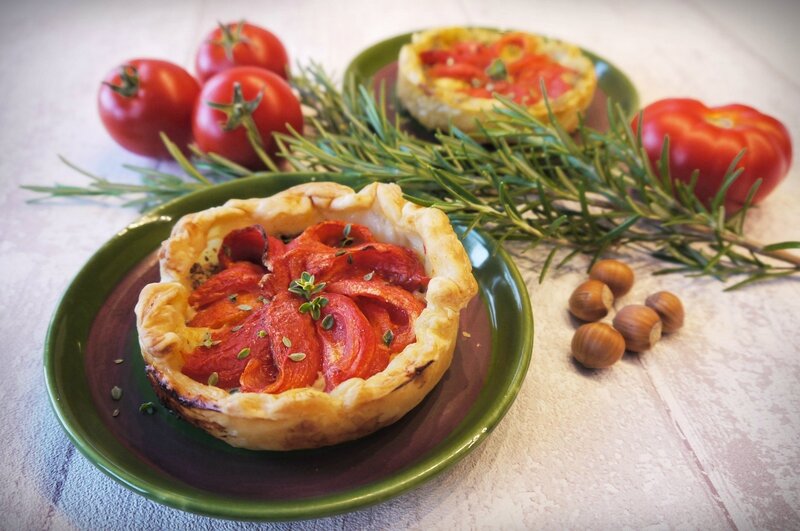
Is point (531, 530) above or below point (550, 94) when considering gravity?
below

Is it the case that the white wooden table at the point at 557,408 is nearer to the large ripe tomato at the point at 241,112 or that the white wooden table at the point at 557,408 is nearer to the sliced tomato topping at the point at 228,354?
the sliced tomato topping at the point at 228,354

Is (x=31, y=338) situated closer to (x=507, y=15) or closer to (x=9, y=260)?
(x=9, y=260)

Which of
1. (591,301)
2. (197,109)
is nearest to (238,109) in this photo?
(197,109)

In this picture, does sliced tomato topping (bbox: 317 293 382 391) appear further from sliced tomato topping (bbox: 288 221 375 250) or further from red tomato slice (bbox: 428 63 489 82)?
red tomato slice (bbox: 428 63 489 82)

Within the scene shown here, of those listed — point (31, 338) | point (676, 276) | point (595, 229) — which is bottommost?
point (31, 338)

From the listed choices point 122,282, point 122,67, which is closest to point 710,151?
point 122,282
